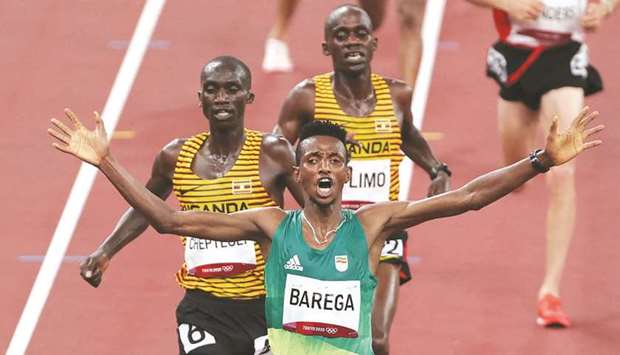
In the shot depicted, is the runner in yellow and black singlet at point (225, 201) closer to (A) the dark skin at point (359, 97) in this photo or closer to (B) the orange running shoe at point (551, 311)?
(A) the dark skin at point (359, 97)

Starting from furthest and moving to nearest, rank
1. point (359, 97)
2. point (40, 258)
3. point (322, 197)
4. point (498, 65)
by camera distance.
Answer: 1. point (40, 258)
2. point (498, 65)
3. point (359, 97)
4. point (322, 197)

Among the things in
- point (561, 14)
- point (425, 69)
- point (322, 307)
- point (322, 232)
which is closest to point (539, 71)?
point (561, 14)

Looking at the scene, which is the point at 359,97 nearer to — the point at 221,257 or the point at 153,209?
the point at 221,257

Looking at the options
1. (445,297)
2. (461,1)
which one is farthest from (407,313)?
(461,1)

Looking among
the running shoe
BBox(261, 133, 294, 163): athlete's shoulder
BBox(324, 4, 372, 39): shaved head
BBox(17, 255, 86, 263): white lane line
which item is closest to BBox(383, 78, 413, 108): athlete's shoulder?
BBox(324, 4, 372, 39): shaved head

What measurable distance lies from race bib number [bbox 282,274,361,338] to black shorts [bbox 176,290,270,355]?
74 cm

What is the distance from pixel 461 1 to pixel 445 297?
411 centimetres

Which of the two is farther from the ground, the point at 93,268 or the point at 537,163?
the point at 537,163

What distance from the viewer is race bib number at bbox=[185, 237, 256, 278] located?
311 inches

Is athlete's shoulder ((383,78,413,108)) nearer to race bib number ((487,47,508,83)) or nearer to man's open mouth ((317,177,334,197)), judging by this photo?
race bib number ((487,47,508,83))

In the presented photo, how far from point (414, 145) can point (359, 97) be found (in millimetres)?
409

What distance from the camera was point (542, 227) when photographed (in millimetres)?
11047

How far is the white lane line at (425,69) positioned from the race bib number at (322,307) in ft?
13.6

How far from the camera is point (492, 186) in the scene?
7.13m
